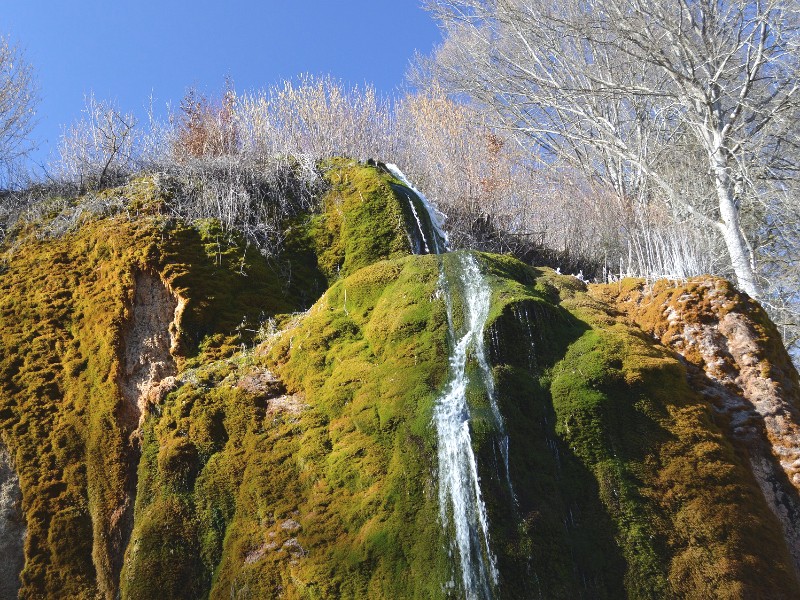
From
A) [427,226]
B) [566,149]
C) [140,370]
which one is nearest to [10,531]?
[140,370]

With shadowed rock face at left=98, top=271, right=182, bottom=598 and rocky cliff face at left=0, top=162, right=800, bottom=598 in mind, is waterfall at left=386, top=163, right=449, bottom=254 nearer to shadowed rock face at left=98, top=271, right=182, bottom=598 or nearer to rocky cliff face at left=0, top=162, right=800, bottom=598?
rocky cliff face at left=0, top=162, right=800, bottom=598

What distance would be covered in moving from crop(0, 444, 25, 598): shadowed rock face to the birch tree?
8759mm

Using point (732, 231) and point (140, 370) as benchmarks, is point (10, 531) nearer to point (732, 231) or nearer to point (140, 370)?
point (140, 370)

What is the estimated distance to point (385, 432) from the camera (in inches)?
194

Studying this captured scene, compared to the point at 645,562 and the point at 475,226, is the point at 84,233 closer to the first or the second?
the point at 475,226

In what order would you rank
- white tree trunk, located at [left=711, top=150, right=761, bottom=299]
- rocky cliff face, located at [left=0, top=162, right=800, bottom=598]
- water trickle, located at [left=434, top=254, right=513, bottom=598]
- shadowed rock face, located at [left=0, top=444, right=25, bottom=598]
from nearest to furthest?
water trickle, located at [left=434, top=254, right=513, bottom=598]
rocky cliff face, located at [left=0, top=162, right=800, bottom=598]
shadowed rock face, located at [left=0, top=444, right=25, bottom=598]
white tree trunk, located at [left=711, top=150, right=761, bottom=299]

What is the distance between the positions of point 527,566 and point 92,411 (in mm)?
4044

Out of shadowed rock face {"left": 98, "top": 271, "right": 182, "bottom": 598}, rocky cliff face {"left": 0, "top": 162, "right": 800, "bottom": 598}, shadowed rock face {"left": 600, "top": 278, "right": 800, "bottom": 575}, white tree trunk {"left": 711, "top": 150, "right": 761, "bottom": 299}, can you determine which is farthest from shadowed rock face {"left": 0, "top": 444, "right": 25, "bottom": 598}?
white tree trunk {"left": 711, "top": 150, "right": 761, "bottom": 299}

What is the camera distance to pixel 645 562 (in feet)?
14.3

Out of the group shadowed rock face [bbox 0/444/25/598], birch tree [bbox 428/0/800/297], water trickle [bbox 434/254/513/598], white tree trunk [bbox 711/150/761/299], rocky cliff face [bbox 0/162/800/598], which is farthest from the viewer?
birch tree [bbox 428/0/800/297]

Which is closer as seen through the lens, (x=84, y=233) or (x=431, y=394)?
(x=431, y=394)

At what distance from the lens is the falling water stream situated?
4195mm

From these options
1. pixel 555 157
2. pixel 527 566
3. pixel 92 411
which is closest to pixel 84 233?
pixel 92 411

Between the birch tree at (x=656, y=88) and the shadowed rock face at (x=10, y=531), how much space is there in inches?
345
